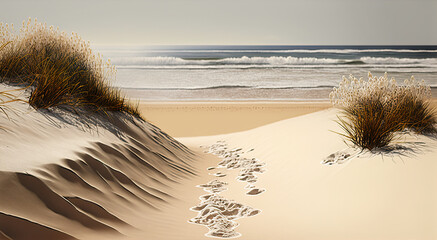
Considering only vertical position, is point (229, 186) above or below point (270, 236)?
above

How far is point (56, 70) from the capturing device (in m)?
4.83

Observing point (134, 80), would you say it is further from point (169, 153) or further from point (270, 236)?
point (270, 236)

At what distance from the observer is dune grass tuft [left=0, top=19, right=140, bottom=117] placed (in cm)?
466

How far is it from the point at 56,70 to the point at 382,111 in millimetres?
4254

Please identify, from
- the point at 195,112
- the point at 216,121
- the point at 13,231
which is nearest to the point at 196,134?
the point at 216,121

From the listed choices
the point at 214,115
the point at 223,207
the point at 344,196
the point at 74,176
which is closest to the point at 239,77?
the point at 214,115

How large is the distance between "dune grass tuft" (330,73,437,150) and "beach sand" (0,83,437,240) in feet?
0.82

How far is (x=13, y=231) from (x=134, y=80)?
2252cm

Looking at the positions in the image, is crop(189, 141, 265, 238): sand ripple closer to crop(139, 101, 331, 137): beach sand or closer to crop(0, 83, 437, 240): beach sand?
crop(0, 83, 437, 240): beach sand

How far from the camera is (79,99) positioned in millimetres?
5234

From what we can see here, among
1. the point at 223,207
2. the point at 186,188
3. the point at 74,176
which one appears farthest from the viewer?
the point at 186,188

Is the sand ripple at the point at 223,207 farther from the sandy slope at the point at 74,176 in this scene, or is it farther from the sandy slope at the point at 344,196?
the sandy slope at the point at 74,176

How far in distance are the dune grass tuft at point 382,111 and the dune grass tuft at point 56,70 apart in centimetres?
359

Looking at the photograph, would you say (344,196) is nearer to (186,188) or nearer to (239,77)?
(186,188)
